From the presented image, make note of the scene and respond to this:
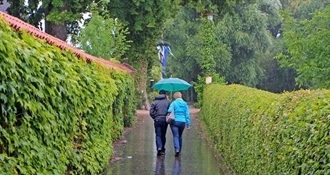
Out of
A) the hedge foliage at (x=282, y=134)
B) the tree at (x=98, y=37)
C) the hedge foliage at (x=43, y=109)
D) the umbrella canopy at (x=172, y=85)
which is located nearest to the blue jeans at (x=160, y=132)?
the hedge foliage at (x=282, y=134)

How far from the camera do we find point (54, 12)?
22.9m

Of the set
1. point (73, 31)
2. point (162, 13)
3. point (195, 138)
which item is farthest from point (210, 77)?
point (195, 138)

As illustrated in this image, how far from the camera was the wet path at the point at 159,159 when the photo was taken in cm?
1123

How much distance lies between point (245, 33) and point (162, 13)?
83.7 feet

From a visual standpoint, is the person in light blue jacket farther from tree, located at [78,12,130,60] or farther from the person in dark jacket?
tree, located at [78,12,130,60]

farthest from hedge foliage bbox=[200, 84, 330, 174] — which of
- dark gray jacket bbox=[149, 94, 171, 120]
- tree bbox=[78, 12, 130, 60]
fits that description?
tree bbox=[78, 12, 130, 60]

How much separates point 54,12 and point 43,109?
694 inches

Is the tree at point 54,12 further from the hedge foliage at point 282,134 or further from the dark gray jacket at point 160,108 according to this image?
the hedge foliage at point 282,134

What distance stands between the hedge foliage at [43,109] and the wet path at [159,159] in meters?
1.67

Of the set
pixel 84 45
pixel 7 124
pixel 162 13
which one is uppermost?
pixel 162 13

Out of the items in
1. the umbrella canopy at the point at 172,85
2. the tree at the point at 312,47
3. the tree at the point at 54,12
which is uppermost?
the tree at the point at 54,12

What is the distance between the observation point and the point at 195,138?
1817 cm

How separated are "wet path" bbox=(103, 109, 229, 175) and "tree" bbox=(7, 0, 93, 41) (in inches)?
288

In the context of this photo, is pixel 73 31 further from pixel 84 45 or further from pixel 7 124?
pixel 7 124
